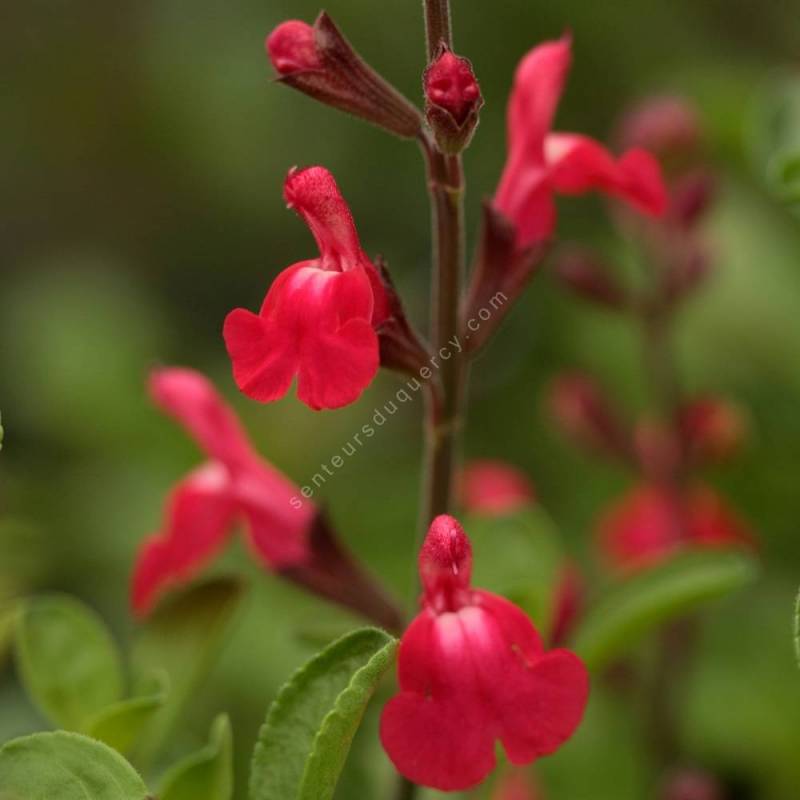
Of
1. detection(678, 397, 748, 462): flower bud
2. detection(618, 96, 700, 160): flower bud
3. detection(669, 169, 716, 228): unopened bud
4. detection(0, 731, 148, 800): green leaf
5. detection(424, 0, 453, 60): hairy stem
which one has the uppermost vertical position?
detection(424, 0, 453, 60): hairy stem

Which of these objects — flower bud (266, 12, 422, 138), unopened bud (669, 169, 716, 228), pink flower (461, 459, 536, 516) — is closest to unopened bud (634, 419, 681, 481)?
pink flower (461, 459, 536, 516)

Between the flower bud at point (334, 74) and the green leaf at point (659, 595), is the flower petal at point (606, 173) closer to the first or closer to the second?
the flower bud at point (334, 74)

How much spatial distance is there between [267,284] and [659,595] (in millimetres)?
2229

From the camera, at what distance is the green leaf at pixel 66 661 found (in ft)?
3.82

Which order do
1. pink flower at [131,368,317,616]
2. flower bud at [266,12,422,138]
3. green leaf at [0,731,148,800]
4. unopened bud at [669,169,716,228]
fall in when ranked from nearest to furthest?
green leaf at [0,731,148,800] < flower bud at [266,12,422,138] < pink flower at [131,368,317,616] < unopened bud at [669,169,716,228]

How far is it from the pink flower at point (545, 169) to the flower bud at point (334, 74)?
0.20m

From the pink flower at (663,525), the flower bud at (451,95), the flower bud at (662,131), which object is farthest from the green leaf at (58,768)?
the flower bud at (662,131)

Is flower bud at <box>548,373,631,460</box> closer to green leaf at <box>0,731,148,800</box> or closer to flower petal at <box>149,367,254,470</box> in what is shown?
flower petal at <box>149,367,254,470</box>

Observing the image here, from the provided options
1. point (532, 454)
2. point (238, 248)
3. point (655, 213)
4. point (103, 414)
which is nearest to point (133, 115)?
point (238, 248)

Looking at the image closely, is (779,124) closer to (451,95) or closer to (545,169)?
(545,169)

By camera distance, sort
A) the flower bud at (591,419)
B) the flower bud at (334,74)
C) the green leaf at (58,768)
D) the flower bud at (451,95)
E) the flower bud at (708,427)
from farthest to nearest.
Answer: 1. the flower bud at (591,419)
2. the flower bud at (708,427)
3. the flower bud at (334,74)
4. the flower bud at (451,95)
5. the green leaf at (58,768)

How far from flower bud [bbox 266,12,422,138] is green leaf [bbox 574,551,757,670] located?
1.77ft

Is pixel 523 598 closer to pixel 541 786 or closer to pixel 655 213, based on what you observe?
pixel 655 213

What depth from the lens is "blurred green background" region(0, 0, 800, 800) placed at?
6.97 ft
